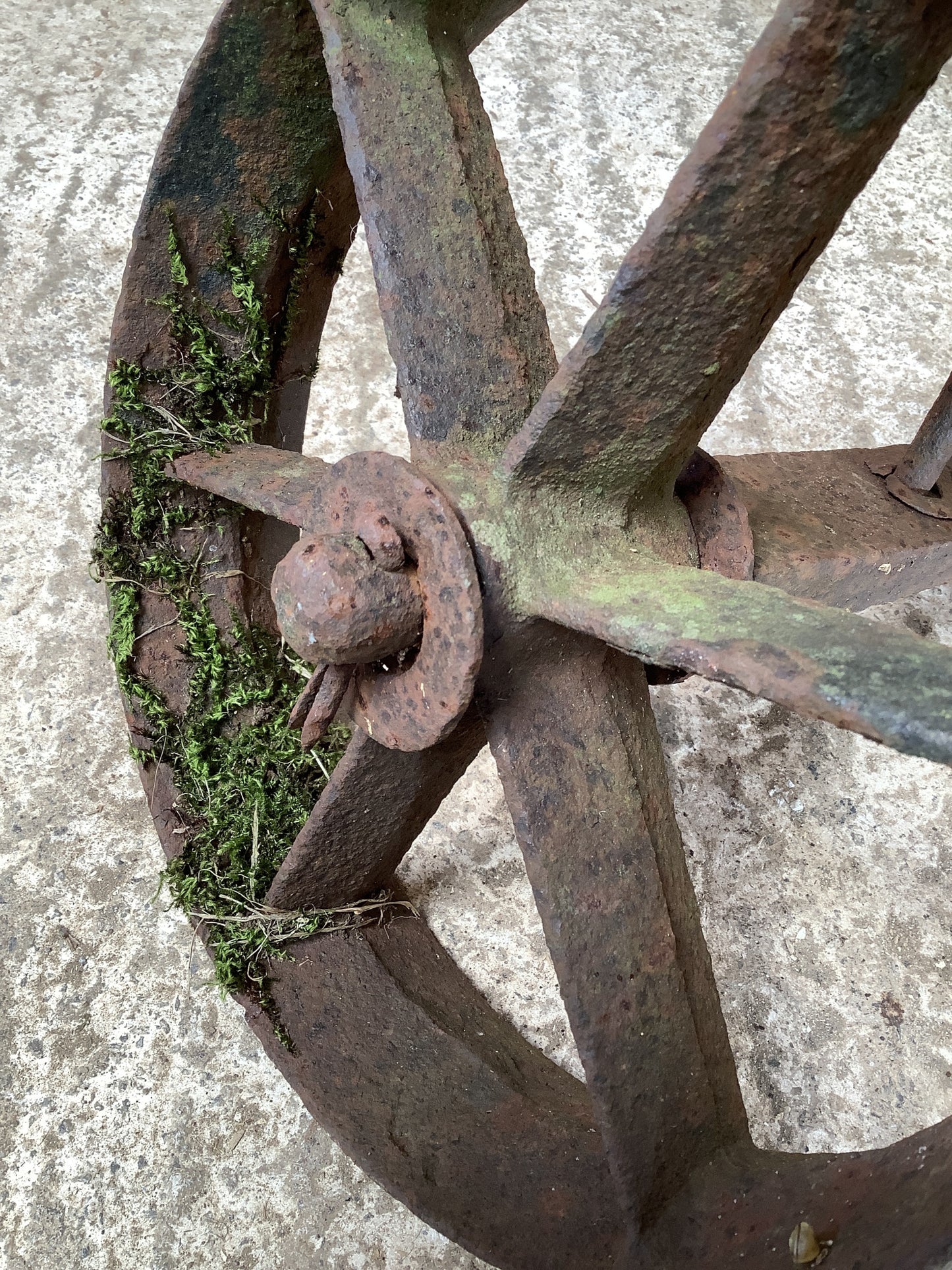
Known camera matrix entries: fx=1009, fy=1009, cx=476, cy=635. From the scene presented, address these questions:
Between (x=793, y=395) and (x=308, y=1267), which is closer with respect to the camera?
(x=308, y=1267)

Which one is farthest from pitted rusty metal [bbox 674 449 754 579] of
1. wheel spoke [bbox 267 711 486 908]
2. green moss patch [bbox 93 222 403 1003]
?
green moss patch [bbox 93 222 403 1003]

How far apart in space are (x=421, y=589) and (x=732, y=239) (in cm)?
48

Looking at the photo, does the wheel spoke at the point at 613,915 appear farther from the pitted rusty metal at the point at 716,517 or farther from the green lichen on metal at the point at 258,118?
the green lichen on metal at the point at 258,118

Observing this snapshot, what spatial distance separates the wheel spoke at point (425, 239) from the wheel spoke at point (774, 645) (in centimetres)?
28

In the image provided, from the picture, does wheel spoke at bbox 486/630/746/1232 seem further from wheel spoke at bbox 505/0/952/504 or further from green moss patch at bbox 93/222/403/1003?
green moss patch at bbox 93/222/403/1003

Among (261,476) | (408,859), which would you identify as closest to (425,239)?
(261,476)

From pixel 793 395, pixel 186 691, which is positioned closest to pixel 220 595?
pixel 186 691

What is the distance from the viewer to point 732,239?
0.97 metres

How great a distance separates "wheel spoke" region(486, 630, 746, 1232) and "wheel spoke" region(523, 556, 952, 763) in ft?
0.46

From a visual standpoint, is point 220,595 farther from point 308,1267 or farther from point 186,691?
point 308,1267

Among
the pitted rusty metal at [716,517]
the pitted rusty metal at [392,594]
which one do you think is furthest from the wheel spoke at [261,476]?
the pitted rusty metal at [716,517]

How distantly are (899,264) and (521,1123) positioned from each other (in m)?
2.77

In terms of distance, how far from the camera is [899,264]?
311 centimetres

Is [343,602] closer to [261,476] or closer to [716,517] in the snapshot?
[261,476]
